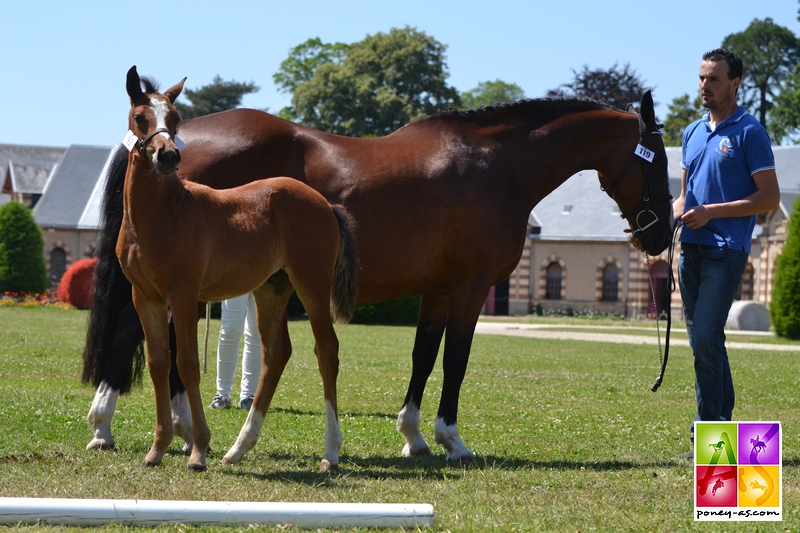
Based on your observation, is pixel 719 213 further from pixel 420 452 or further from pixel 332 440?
pixel 332 440

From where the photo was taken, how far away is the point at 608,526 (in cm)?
496

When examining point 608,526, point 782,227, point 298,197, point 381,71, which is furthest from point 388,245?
point 381,71

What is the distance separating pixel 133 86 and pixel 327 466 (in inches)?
111

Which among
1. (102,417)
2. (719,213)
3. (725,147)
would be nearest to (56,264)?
(102,417)

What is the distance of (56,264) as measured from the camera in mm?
52969

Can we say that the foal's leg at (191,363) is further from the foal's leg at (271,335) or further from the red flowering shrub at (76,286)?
the red flowering shrub at (76,286)

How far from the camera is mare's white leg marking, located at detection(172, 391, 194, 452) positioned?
22.3 feet

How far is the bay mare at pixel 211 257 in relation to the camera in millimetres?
5820

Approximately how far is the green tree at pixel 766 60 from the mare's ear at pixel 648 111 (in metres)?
65.2

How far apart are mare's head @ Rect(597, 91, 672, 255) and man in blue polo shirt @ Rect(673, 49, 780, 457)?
0.51m

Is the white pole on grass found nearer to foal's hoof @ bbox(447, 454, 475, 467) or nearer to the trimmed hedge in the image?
foal's hoof @ bbox(447, 454, 475, 467)

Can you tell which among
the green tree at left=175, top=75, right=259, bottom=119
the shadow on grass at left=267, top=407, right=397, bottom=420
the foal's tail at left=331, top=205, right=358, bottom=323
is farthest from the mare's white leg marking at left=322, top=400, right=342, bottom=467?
the green tree at left=175, top=75, right=259, bottom=119

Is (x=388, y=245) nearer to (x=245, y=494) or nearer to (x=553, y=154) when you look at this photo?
(x=553, y=154)

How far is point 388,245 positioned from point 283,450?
1.79 metres
